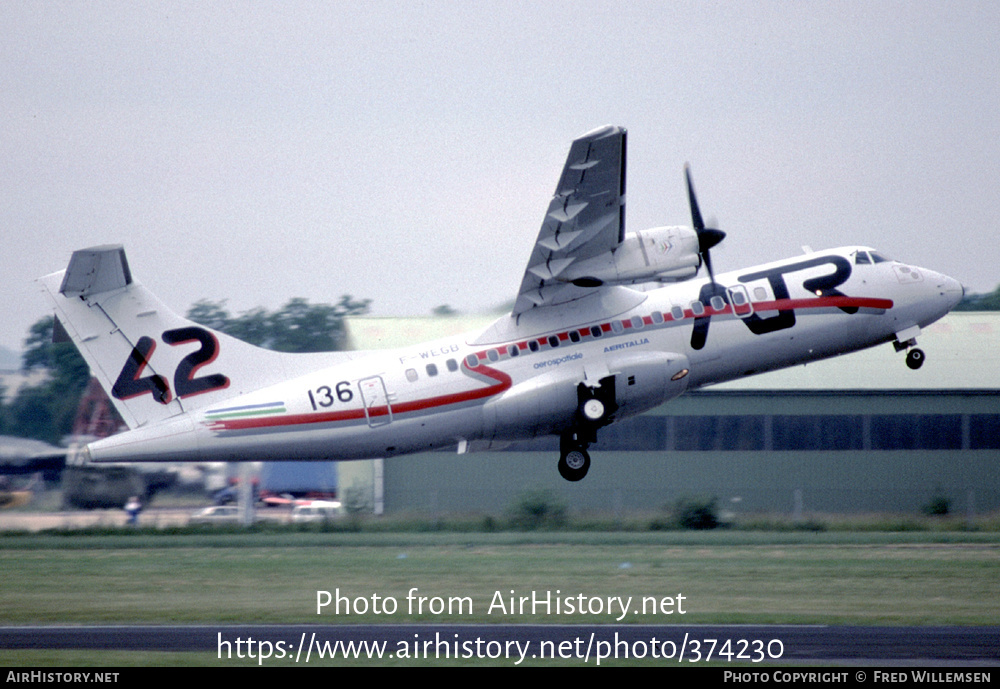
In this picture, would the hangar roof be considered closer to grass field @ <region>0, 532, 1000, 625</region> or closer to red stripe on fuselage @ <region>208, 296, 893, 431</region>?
grass field @ <region>0, 532, 1000, 625</region>

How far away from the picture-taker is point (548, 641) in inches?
758

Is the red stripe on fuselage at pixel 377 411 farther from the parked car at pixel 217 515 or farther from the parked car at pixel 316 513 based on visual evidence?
the parked car at pixel 217 515

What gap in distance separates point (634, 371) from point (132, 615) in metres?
11.0

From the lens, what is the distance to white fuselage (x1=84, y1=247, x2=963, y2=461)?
21281 millimetres

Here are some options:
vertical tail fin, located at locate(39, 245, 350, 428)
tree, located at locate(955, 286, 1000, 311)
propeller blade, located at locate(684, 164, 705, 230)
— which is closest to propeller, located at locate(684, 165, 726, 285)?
propeller blade, located at locate(684, 164, 705, 230)

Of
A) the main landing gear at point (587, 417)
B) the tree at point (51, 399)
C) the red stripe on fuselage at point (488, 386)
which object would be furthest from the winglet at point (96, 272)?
the tree at point (51, 399)

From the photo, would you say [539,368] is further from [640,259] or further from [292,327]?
[292,327]

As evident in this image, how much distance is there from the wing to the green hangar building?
14502mm

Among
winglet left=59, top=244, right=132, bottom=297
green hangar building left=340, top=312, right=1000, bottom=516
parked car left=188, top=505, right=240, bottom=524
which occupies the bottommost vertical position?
parked car left=188, top=505, right=240, bottom=524

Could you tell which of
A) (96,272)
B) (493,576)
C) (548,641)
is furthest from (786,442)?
(96,272)

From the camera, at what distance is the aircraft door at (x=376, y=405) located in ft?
70.6
